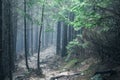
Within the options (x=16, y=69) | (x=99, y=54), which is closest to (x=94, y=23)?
(x=99, y=54)

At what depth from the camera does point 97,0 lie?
11.5 metres

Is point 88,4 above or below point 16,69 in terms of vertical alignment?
above

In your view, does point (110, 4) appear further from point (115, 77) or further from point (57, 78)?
point (57, 78)

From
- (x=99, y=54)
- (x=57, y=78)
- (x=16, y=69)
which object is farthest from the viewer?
(x=16, y=69)

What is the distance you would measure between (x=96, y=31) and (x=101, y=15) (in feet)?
9.28

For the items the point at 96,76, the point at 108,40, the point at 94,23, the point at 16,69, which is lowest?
the point at 16,69

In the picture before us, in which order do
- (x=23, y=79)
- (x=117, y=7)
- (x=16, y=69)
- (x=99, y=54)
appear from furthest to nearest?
(x=16, y=69) → (x=23, y=79) → (x=99, y=54) → (x=117, y=7)

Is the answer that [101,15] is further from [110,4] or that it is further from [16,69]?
[16,69]

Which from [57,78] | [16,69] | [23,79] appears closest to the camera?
[57,78]

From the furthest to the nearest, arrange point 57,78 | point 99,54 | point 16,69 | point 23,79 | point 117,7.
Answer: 1. point 16,69
2. point 23,79
3. point 57,78
4. point 99,54
5. point 117,7

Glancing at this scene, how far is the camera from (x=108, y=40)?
490 inches

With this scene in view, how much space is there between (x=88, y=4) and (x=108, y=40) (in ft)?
7.84

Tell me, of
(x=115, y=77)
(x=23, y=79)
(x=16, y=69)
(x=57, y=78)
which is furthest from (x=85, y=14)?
(x=16, y=69)

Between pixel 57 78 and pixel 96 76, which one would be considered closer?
pixel 96 76
